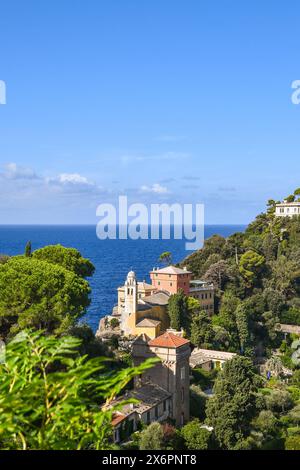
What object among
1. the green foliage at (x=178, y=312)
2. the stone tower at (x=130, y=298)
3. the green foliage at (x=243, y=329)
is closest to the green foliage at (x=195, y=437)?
the stone tower at (x=130, y=298)

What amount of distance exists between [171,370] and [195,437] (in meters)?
5.61

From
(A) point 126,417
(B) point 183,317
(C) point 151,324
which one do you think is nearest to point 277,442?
(A) point 126,417

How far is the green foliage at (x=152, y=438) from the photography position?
23438 mm

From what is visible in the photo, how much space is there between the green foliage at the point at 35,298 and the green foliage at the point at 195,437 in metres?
8.26

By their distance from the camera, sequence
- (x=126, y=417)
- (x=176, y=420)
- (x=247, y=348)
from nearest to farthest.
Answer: (x=126, y=417)
(x=176, y=420)
(x=247, y=348)

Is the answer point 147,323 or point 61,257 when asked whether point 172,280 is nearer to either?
point 147,323

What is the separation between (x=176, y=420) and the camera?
30531 mm

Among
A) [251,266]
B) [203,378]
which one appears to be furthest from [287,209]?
[203,378]

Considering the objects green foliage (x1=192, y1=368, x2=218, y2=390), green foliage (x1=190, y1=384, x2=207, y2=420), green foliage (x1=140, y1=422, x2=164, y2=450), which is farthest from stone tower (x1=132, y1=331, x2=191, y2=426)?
green foliage (x1=140, y1=422, x2=164, y2=450)

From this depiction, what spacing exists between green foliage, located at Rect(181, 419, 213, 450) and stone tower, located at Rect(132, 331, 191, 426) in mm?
3994
